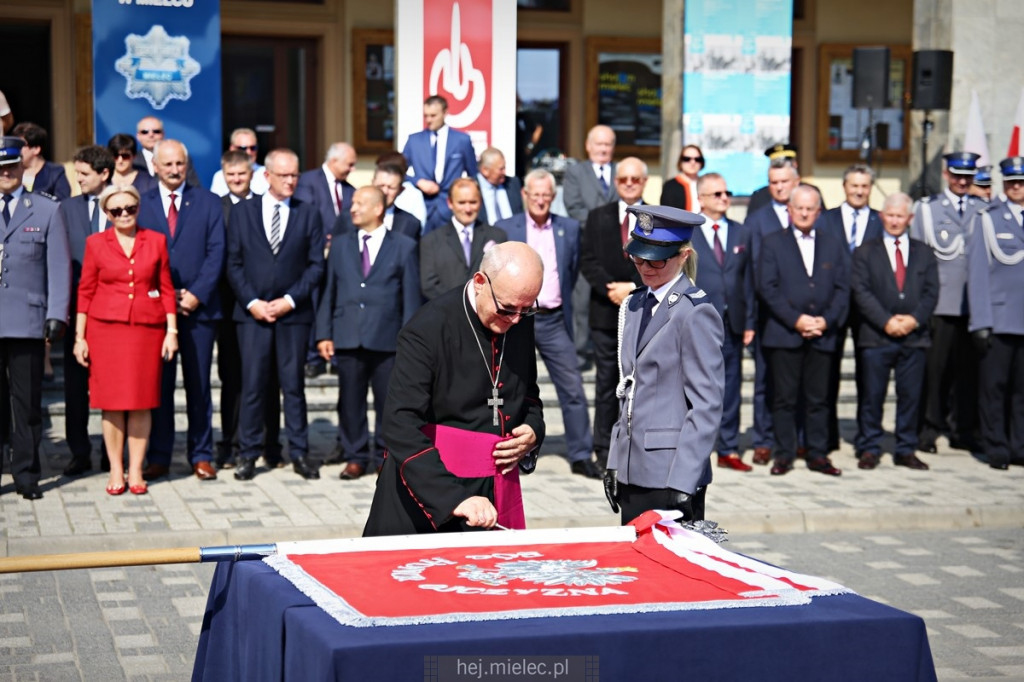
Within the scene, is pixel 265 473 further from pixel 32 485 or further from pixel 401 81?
pixel 401 81

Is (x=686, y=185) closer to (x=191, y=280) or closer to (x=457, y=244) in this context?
(x=457, y=244)

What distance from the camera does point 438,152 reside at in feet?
47.1

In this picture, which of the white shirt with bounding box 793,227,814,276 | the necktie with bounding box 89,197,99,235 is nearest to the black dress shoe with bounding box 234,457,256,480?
the necktie with bounding box 89,197,99,235

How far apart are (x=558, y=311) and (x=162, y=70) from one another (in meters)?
5.27

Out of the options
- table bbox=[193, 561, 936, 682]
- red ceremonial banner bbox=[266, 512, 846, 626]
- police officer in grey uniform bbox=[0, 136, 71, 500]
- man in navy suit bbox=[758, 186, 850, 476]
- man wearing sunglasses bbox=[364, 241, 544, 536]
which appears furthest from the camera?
man in navy suit bbox=[758, 186, 850, 476]

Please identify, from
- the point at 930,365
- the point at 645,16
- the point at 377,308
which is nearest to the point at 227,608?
the point at 377,308

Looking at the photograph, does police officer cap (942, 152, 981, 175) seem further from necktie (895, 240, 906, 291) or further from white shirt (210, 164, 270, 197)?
white shirt (210, 164, 270, 197)

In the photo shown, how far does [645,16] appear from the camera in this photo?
20141mm

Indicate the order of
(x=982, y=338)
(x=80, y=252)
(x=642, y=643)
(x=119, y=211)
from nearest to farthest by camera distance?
1. (x=642, y=643)
2. (x=119, y=211)
3. (x=80, y=252)
4. (x=982, y=338)

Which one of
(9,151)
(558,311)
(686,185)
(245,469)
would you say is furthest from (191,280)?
(686,185)

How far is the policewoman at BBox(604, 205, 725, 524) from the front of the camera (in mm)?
6238

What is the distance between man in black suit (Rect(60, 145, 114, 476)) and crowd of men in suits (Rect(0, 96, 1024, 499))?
0.02 metres

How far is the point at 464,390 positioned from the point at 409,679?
78.3 inches

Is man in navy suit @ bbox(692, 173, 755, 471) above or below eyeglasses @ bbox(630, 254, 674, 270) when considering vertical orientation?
below
